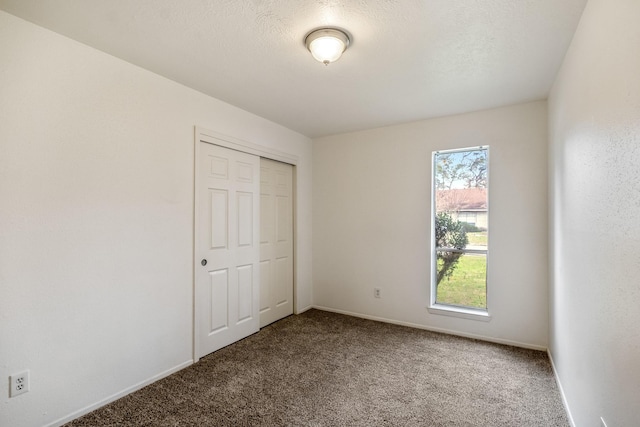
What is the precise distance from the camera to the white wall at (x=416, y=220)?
3.09 metres

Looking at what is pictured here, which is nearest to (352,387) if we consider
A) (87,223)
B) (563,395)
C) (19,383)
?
(563,395)

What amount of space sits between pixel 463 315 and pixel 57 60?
13.6 feet

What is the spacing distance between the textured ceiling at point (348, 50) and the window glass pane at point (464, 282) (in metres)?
1.71

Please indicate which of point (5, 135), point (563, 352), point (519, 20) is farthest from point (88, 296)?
point (563, 352)

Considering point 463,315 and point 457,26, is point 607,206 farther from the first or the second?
point 463,315

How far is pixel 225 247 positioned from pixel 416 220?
2215 mm

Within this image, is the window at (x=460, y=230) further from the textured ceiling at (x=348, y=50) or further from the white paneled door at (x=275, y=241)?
the white paneled door at (x=275, y=241)

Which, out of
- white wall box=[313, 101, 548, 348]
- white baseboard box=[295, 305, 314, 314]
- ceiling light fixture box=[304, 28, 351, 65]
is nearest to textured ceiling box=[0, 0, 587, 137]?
ceiling light fixture box=[304, 28, 351, 65]

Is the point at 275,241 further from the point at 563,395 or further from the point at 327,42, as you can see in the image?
the point at 563,395

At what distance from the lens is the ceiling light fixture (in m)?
1.90

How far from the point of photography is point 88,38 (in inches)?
79.2

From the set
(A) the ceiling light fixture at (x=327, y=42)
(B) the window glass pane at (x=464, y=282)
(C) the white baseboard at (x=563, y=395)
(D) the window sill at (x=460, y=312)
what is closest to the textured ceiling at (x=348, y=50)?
(A) the ceiling light fixture at (x=327, y=42)

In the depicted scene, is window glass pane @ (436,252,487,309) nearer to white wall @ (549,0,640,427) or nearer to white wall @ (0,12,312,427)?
white wall @ (549,0,640,427)

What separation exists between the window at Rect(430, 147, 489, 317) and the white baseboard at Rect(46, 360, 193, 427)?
2.77m
